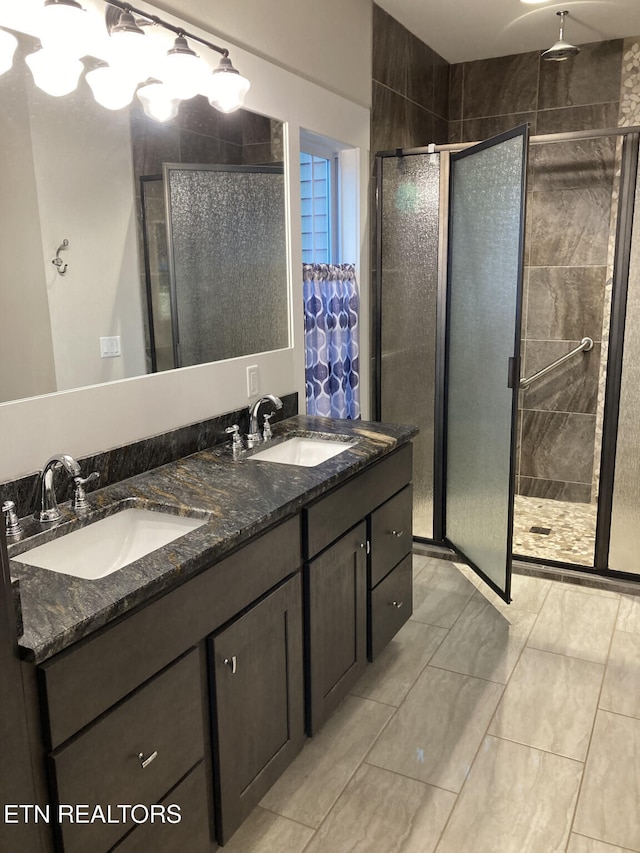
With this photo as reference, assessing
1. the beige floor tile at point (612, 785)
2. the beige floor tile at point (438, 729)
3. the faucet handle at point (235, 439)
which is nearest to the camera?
the beige floor tile at point (612, 785)

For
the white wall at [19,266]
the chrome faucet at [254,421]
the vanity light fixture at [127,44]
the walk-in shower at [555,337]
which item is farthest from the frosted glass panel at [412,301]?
the white wall at [19,266]

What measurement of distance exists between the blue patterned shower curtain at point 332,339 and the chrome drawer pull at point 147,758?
5.82 feet

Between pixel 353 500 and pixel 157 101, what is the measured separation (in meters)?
1.27

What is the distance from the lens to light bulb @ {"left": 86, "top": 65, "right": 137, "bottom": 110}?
1.80m

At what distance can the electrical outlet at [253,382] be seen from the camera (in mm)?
2539

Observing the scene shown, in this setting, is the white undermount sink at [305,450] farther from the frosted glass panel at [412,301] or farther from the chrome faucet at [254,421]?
the frosted glass panel at [412,301]

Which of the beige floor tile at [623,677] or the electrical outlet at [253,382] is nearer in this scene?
the beige floor tile at [623,677]

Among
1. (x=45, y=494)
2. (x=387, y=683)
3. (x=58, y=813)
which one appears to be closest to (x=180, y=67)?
(x=45, y=494)

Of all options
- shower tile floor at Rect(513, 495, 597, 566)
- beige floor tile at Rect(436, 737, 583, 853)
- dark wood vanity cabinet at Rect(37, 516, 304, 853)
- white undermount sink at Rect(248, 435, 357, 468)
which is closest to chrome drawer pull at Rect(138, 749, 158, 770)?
dark wood vanity cabinet at Rect(37, 516, 304, 853)

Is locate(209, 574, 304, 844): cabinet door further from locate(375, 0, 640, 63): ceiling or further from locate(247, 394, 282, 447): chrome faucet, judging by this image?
locate(375, 0, 640, 63): ceiling

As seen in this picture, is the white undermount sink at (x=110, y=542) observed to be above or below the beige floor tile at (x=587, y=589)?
above

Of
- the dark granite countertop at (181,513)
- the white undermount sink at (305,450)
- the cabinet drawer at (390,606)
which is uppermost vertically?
the dark granite countertop at (181,513)

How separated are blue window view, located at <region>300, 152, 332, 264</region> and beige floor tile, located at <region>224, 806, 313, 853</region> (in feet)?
6.75

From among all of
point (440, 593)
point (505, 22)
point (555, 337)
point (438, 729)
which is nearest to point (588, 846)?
point (438, 729)
